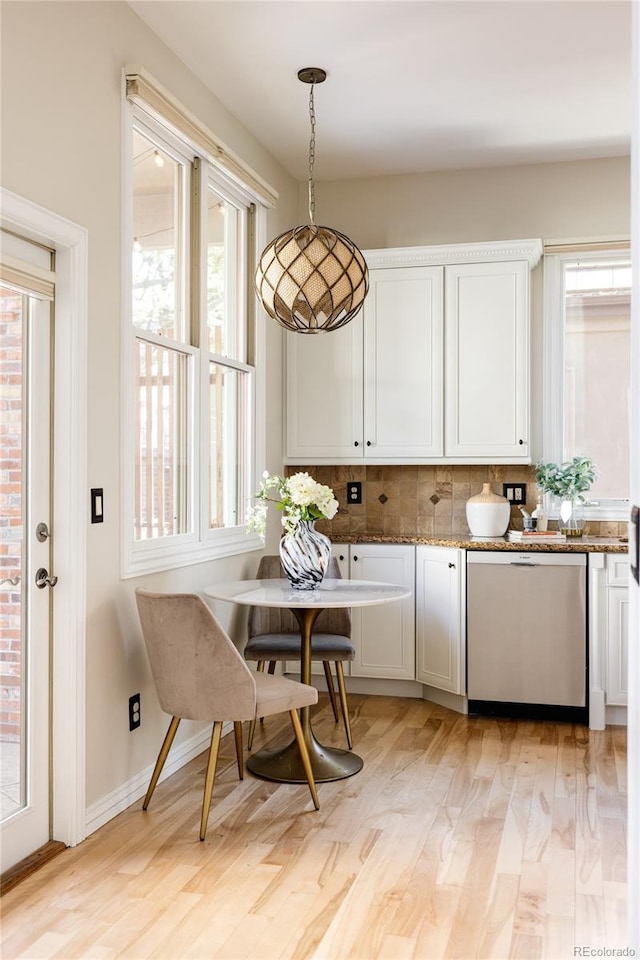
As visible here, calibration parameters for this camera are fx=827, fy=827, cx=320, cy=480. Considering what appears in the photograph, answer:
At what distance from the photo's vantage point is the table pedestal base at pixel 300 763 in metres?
3.29

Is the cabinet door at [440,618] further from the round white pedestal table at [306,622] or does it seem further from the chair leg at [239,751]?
the chair leg at [239,751]

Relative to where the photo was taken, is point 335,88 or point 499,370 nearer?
point 335,88

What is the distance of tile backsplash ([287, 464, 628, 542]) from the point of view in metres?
4.76

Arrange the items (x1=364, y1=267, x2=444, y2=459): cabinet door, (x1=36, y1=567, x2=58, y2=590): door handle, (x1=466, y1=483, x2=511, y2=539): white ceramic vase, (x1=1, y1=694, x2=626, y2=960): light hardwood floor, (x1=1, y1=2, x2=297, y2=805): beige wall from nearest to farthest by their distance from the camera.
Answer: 1. (x1=1, y1=694, x2=626, y2=960): light hardwood floor
2. (x1=1, y1=2, x2=297, y2=805): beige wall
3. (x1=36, y1=567, x2=58, y2=590): door handle
4. (x1=466, y1=483, x2=511, y2=539): white ceramic vase
5. (x1=364, y1=267, x2=444, y2=459): cabinet door

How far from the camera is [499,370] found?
4.47 meters

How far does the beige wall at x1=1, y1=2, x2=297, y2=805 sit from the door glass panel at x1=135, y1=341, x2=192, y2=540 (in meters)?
0.27

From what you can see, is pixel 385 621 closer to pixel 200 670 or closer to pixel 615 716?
pixel 615 716

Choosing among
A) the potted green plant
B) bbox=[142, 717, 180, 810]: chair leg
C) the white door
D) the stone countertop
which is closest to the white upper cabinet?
the potted green plant

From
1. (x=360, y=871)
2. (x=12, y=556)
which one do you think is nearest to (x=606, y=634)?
(x=360, y=871)

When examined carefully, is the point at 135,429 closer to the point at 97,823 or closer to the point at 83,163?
the point at 83,163

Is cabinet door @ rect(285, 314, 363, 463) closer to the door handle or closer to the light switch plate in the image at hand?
the light switch plate

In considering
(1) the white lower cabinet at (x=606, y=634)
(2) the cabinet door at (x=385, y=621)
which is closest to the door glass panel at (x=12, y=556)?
(2) the cabinet door at (x=385, y=621)

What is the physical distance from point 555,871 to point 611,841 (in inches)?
12.9

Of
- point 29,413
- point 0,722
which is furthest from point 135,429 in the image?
point 0,722
